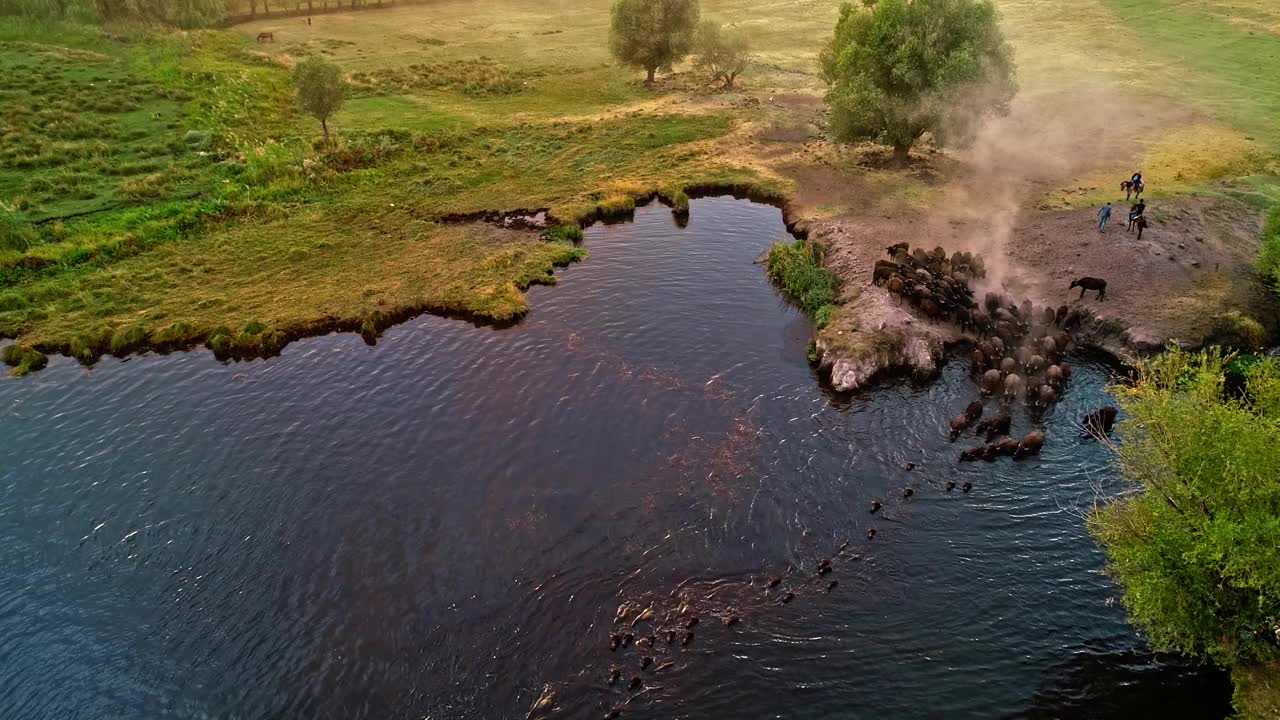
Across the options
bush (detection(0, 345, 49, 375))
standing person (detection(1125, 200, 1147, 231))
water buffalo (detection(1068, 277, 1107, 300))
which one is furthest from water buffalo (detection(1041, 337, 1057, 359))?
bush (detection(0, 345, 49, 375))

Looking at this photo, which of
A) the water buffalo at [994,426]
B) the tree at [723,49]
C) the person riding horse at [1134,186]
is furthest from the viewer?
the tree at [723,49]

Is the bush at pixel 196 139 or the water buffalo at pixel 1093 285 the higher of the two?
the bush at pixel 196 139

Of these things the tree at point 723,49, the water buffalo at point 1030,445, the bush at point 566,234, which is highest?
the tree at point 723,49

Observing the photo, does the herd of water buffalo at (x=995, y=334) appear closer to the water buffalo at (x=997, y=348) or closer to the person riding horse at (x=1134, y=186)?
the water buffalo at (x=997, y=348)

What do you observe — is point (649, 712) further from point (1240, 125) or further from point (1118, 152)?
point (1240, 125)

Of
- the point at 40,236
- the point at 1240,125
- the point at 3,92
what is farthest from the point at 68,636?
the point at 1240,125

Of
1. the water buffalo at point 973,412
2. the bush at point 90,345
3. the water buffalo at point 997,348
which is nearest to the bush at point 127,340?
the bush at point 90,345
